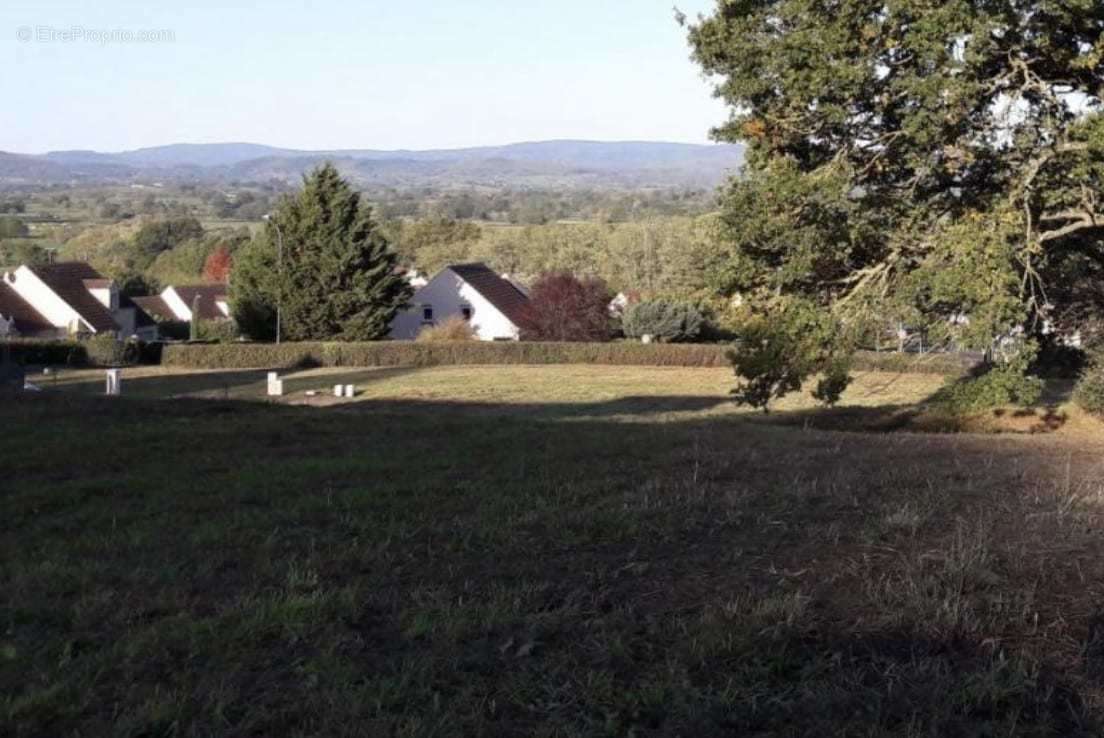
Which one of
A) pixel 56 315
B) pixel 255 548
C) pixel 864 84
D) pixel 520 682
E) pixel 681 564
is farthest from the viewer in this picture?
pixel 56 315

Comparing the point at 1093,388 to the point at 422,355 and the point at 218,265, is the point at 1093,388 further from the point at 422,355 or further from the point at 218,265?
the point at 218,265

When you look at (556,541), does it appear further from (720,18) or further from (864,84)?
(720,18)

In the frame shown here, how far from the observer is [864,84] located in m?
16.5

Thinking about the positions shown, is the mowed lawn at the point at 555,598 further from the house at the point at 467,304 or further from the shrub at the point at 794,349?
the house at the point at 467,304

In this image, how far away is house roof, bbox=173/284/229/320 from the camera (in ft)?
306

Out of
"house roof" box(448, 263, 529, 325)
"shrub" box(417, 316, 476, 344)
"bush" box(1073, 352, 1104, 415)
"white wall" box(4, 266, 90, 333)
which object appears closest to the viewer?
"bush" box(1073, 352, 1104, 415)

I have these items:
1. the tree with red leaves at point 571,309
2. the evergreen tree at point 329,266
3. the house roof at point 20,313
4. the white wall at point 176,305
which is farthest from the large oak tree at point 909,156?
the white wall at point 176,305

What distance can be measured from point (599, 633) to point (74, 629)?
2058 millimetres

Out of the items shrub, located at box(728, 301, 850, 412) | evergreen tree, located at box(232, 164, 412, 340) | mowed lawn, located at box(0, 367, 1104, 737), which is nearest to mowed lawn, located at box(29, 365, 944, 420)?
evergreen tree, located at box(232, 164, 412, 340)

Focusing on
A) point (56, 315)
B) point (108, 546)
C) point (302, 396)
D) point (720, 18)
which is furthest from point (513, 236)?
point (108, 546)

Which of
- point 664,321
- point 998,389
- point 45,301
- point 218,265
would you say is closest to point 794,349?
point 998,389

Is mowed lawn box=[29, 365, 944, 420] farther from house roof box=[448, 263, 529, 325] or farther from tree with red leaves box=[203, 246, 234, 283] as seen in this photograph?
tree with red leaves box=[203, 246, 234, 283]

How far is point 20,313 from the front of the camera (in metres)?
68.4

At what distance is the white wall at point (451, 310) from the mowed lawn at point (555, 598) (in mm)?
65717
